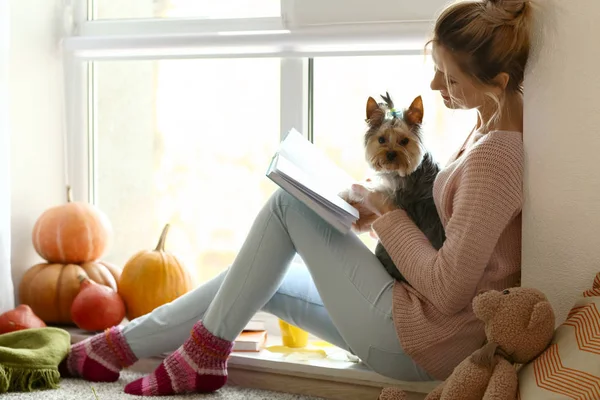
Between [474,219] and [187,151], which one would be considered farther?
[187,151]

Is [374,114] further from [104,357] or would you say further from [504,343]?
[104,357]

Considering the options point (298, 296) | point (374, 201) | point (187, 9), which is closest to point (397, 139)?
point (374, 201)

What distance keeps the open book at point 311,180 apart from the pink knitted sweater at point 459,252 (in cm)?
10

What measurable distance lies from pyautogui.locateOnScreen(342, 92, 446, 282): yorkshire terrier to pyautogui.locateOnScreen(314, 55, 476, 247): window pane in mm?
421

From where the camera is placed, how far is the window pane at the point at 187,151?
8.71 ft

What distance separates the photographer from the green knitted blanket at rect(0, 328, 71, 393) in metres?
2.07

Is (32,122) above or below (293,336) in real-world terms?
above

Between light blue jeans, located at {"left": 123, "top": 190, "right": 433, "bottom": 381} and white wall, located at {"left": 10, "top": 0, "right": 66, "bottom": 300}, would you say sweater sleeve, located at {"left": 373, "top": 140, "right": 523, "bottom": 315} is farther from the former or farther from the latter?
white wall, located at {"left": 10, "top": 0, "right": 66, "bottom": 300}

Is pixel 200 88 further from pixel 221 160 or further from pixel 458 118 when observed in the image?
pixel 458 118

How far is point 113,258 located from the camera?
2.88 metres

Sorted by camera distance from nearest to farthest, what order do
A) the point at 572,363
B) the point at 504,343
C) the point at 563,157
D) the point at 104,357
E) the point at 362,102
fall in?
the point at 572,363, the point at 504,343, the point at 563,157, the point at 104,357, the point at 362,102

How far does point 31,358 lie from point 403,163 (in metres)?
1.10

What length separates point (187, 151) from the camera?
2746mm

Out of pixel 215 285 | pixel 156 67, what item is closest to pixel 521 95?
pixel 215 285
